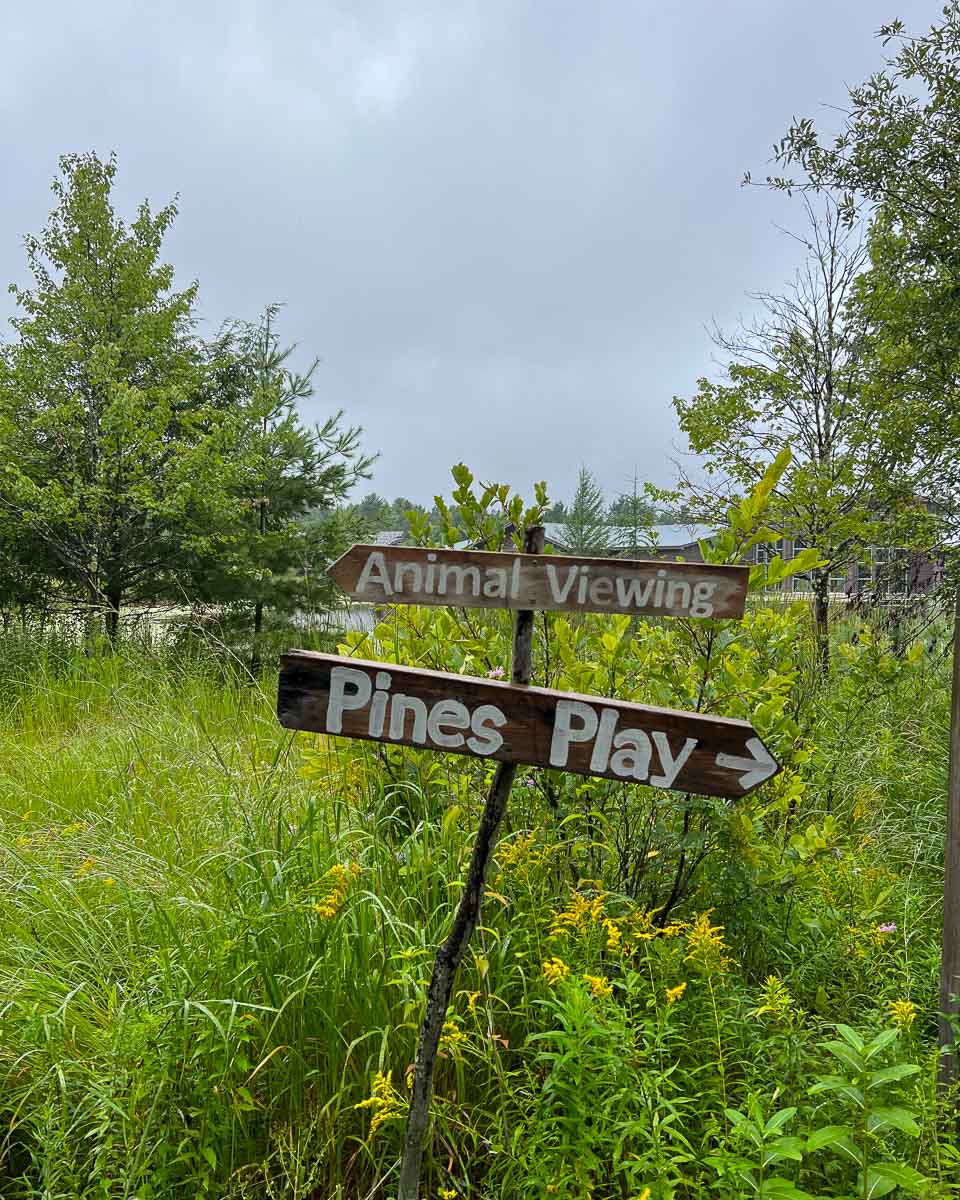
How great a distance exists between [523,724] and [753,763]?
0.43 meters

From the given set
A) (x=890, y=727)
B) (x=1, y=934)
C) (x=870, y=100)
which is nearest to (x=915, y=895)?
(x=890, y=727)

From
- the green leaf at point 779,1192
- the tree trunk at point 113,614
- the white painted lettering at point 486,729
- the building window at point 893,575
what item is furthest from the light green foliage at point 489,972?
the tree trunk at point 113,614

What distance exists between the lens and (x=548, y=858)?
2299 millimetres

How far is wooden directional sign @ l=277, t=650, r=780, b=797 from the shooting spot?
135 cm

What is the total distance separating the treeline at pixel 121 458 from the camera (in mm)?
7301

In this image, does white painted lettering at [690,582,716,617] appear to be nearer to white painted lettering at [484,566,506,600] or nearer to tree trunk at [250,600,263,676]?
white painted lettering at [484,566,506,600]

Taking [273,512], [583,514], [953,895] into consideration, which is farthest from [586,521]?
[953,895]

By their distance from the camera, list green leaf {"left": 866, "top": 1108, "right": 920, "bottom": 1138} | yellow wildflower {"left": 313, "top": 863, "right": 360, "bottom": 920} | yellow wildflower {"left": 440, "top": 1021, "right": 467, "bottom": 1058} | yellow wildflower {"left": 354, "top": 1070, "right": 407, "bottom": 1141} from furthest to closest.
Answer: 1. yellow wildflower {"left": 313, "top": 863, "right": 360, "bottom": 920}
2. yellow wildflower {"left": 440, "top": 1021, "right": 467, "bottom": 1058}
3. yellow wildflower {"left": 354, "top": 1070, "right": 407, "bottom": 1141}
4. green leaf {"left": 866, "top": 1108, "right": 920, "bottom": 1138}

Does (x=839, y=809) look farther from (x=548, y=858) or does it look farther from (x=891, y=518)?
(x=891, y=518)

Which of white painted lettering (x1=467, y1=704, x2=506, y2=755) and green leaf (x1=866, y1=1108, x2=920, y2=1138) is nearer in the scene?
green leaf (x1=866, y1=1108, x2=920, y2=1138)

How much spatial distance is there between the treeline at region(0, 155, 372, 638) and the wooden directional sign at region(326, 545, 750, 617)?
6.18 m

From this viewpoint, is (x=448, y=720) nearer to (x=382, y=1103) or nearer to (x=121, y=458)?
(x=382, y=1103)

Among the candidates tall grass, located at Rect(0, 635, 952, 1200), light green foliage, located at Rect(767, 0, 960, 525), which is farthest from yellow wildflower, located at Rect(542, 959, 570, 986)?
light green foliage, located at Rect(767, 0, 960, 525)

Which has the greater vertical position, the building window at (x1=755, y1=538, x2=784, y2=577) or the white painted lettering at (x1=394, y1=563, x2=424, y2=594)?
the building window at (x1=755, y1=538, x2=784, y2=577)
